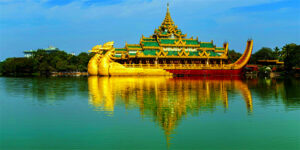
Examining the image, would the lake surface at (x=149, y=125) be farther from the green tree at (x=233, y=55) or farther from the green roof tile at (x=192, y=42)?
the green tree at (x=233, y=55)

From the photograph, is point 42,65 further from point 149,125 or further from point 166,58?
point 149,125

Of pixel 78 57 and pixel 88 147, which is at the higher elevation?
pixel 78 57

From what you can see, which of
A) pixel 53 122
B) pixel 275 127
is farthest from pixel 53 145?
pixel 275 127

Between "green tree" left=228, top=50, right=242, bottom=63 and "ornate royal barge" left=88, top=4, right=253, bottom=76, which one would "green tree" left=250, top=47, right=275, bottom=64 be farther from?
"ornate royal barge" left=88, top=4, right=253, bottom=76

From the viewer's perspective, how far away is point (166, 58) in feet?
175

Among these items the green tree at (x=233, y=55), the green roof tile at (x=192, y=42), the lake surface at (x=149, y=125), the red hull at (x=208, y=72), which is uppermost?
the green roof tile at (x=192, y=42)

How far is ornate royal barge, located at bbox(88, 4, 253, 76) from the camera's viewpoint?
1908 inches

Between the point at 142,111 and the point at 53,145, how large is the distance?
5415mm

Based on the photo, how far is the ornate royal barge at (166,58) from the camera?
4847 centimetres

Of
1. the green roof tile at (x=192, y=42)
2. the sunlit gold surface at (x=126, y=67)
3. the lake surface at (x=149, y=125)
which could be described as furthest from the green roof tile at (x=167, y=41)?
the lake surface at (x=149, y=125)

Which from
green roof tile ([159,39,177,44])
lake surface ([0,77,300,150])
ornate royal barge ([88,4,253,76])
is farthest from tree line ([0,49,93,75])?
lake surface ([0,77,300,150])

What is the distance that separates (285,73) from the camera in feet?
202

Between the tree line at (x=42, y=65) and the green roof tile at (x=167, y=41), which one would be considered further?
the tree line at (x=42, y=65)

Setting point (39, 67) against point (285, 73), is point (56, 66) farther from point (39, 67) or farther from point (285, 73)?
point (285, 73)
